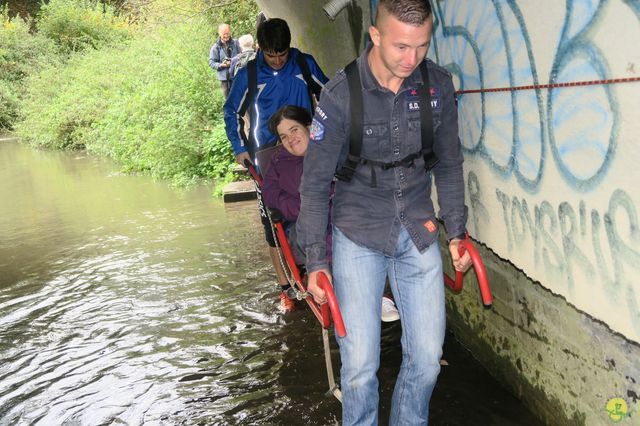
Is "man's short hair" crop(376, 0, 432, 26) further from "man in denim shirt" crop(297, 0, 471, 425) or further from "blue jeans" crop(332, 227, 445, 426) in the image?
"blue jeans" crop(332, 227, 445, 426)

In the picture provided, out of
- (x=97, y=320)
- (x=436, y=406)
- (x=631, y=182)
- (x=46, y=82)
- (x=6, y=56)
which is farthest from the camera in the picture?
(x=6, y=56)

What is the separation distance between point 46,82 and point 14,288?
89.2 ft

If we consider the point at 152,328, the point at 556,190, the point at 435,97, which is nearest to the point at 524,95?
the point at 556,190

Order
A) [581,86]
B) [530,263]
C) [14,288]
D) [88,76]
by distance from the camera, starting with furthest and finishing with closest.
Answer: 1. [88,76]
2. [14,288]
3. [530,263]
4. [581,86]

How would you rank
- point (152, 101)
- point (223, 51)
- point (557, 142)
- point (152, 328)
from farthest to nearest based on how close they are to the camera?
point (152, 101), point (223, 51), point (152, 328), point (557, 142)

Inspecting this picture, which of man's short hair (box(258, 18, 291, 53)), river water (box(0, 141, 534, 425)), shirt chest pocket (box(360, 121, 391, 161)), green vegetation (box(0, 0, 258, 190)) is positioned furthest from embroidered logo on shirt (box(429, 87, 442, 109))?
green vegetation (box(0, 0, 258, 190))

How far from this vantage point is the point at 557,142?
9.44 feet

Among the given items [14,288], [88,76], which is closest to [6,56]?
[88,76]

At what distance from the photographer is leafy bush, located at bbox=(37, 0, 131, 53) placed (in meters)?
38.1

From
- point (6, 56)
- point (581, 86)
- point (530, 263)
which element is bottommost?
point (530, 263)

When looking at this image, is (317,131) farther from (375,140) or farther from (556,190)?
(556,190)

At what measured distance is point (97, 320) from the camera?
5605mm

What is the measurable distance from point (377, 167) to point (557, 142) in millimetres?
802

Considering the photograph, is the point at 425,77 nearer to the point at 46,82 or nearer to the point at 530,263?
the point at 530,263
